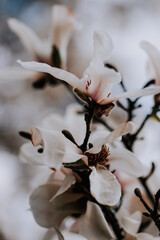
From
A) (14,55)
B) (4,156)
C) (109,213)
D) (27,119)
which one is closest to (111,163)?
(109,213)

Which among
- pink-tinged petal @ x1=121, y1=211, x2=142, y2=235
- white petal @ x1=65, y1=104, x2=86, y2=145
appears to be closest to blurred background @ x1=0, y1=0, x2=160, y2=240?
white petal @ x1=65, y1=104, x2=86, y2=145

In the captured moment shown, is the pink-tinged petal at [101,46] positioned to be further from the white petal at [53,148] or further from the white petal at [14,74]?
the white petal at [14,74]

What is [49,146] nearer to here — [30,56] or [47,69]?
[47,69]

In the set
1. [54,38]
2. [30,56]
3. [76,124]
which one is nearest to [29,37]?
[54,38]

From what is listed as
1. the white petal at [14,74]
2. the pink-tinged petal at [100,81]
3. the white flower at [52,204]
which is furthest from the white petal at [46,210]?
the white petal at [14,74]

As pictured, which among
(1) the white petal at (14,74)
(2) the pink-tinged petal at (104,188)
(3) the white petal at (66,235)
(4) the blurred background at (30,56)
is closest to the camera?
(2) the pink-tinged petal at (104,188)

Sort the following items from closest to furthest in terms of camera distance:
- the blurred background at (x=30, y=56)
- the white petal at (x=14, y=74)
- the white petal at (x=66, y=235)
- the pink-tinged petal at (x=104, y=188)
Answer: the pink-tinged petal at (x=104, y=188) → the white petal at (x=66, y=235) → the white petal at (x=14, y=74) → the blurred background at (x=30, y=56)
